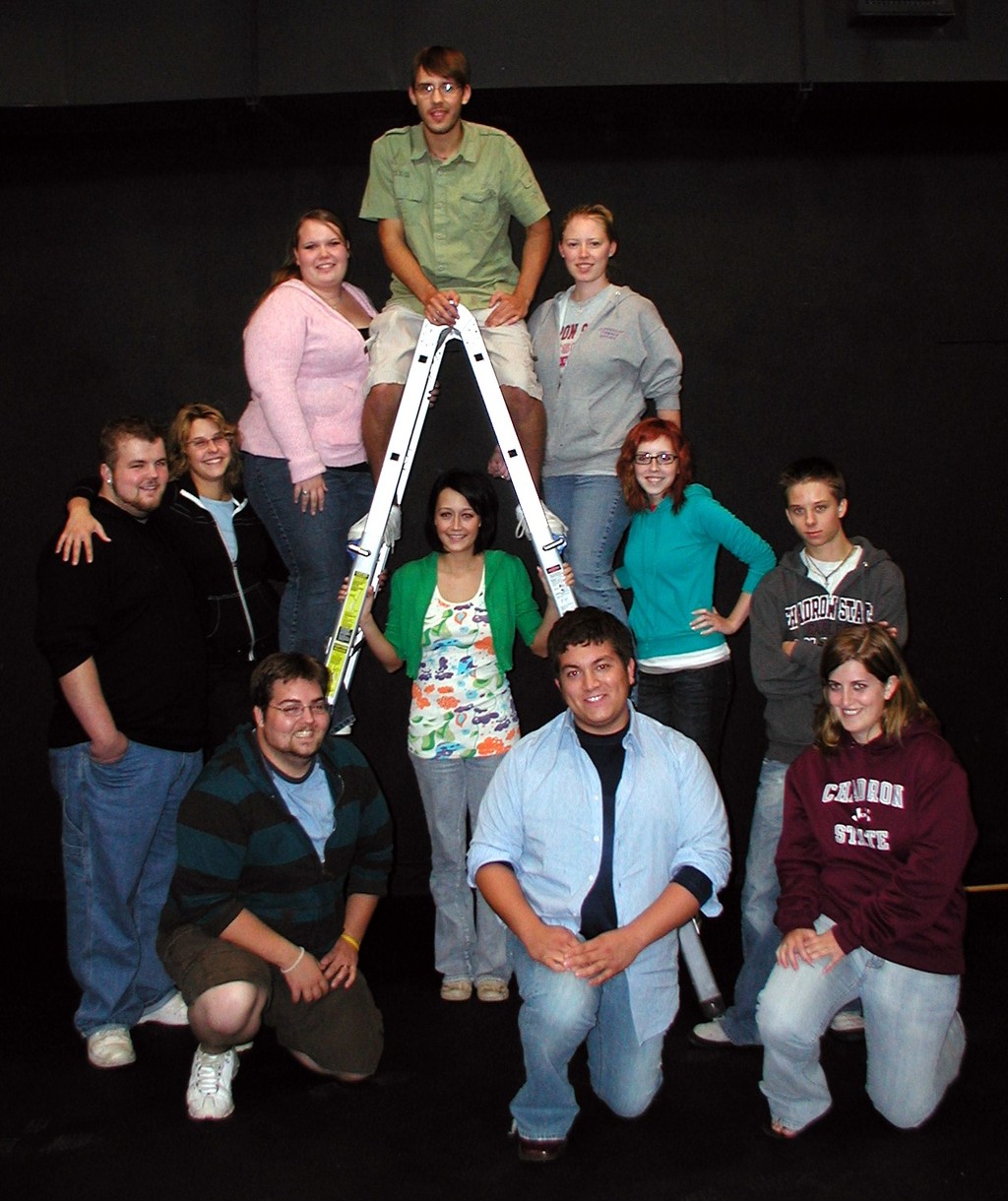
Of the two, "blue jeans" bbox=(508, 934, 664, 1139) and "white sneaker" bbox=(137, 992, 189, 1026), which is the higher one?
"blue jeans" bbox=(508, 934, 664, 1139)

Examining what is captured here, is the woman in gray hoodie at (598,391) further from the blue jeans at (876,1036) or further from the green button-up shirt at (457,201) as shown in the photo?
the blue jeans at (876,1036)

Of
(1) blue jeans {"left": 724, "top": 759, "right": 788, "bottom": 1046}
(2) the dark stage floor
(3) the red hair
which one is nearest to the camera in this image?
(2) the dark stage floor

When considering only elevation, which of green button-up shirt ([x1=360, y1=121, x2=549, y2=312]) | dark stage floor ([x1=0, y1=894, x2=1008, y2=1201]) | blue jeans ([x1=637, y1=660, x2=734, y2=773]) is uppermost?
green button-up shirt ([x1=360, y1=121, x2=549, y2=312])

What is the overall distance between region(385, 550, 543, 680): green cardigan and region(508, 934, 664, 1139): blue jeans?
915 mm

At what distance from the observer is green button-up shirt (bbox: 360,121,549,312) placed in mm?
3094

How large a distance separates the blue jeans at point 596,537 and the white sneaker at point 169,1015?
153 cm

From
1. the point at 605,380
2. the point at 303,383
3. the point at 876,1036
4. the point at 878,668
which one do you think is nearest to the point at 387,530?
the point at 303,383

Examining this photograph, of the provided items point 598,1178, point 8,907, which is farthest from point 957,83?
point 8,907

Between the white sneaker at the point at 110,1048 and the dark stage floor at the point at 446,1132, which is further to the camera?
the white sneaker at the point at 110,1048

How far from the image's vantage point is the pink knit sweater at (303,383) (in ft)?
9.87

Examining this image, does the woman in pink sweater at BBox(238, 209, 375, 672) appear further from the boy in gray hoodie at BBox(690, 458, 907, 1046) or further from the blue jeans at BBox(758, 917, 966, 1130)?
the blue jeans at BBox(758, 917, 966, 1130)

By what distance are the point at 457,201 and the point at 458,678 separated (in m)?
1.28

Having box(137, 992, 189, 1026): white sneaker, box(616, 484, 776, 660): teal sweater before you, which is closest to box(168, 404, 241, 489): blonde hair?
box(616, 484, 776, 660): teal sweater

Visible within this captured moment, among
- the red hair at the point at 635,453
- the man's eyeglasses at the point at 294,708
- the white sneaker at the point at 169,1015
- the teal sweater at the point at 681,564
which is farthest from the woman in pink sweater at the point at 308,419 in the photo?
the white sneaker at the point at 169,1015
